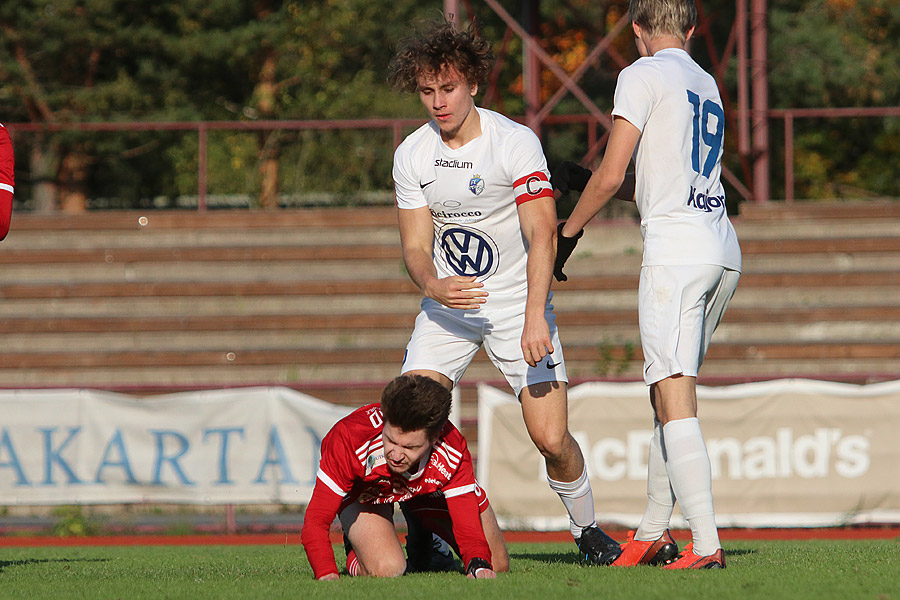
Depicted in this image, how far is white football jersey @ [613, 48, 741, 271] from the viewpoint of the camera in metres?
4.81

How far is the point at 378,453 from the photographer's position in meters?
4.84

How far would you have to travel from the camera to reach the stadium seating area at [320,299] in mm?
14672

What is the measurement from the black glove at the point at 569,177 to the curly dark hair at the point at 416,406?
4.07 ft

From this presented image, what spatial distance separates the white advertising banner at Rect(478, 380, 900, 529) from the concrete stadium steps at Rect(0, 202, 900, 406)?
363 centimetres

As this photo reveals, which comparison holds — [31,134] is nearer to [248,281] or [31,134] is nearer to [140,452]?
[248,281]

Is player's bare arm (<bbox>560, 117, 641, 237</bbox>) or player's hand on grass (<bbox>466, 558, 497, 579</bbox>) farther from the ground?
player's bare arm (<bbox>560, 117, 641, 237</bbox>)

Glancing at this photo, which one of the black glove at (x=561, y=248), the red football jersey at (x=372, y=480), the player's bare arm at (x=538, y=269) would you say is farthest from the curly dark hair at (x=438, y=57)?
the red football jersey at (x=372, y=480)

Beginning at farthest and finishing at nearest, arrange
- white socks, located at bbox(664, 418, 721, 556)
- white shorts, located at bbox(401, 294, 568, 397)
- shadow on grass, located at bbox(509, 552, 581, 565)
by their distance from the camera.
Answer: shadow on grass, located at bbox(509, 552, 581, 565) < white shorts, located at bbox(401, 294, 568, 397) < white socks, located at bbox(664, 418, 721, 556)

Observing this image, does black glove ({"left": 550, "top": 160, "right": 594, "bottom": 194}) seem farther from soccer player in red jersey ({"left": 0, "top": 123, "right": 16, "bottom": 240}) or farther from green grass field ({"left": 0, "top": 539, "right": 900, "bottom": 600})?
soccer player in red jersey ({"left": 0, "top": 123, "right": 16, "bottom": 240})

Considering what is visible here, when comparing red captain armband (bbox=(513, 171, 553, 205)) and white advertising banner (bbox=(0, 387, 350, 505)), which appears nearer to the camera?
red captain armband (bbox=(513, 171, 553, 205))

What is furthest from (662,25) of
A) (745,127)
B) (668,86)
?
(745,127)

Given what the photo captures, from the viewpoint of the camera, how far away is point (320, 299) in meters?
16.1

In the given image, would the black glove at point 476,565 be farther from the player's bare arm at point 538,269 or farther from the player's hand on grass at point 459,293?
the player's hand on grass at point 459,293

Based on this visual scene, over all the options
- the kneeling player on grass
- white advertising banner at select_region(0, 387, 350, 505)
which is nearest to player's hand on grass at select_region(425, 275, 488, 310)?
the kneeling player on grass
